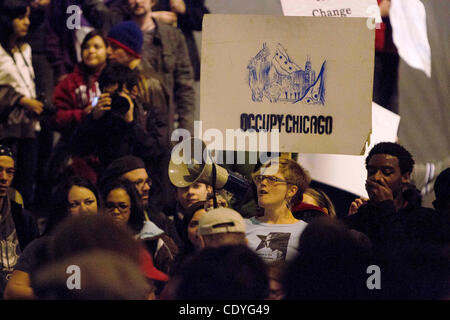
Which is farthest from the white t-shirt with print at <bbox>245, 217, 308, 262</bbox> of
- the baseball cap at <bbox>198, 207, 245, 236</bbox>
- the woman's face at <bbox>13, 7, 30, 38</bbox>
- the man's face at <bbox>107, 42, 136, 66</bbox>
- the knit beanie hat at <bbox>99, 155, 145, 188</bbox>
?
the woman's face at <bbox>13, 7, 30, 38</bbox>

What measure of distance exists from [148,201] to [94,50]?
3.55ft

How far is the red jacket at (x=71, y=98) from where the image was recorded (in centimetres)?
521

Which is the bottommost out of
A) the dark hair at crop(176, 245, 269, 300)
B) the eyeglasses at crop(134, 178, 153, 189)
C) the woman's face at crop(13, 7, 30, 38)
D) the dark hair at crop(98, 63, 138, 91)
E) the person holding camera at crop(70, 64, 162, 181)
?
the dark hair at crop(176, 245, 269, 300)

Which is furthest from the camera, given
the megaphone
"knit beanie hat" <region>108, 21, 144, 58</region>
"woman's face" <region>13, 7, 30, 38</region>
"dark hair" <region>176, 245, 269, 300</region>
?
"woman's face" <region>13, 7, 30, 38</region>

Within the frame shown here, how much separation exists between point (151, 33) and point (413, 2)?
1.68m

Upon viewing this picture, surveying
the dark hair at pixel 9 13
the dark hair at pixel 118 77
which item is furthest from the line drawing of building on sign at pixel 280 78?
the dark hair at pixel 9 13

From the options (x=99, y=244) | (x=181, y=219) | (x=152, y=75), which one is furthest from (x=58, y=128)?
Result: (x=99, y=244)

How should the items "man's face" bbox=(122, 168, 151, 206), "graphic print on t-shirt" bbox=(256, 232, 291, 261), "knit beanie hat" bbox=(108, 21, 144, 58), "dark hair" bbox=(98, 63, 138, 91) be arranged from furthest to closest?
1. "knit beanie hat" bbox=(108, 21, 144, 58)
2. "dark hair" bbox=(98, 63, 138, 91)
3. "man's face" bbox=(122, 168, 151, 206)
4. "graphic print on t-shirt" bbox=(256, 232, 291, 261)

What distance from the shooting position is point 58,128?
528 cm

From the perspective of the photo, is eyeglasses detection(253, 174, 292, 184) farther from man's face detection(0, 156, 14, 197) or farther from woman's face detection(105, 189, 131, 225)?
man's face detection(0, 156, 14, 197)

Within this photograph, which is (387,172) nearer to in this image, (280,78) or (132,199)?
(280,78)

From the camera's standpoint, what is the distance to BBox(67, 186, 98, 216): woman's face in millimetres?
4273

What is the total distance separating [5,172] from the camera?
14.6ft

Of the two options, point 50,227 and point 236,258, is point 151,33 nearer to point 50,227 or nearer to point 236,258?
point 50,227
